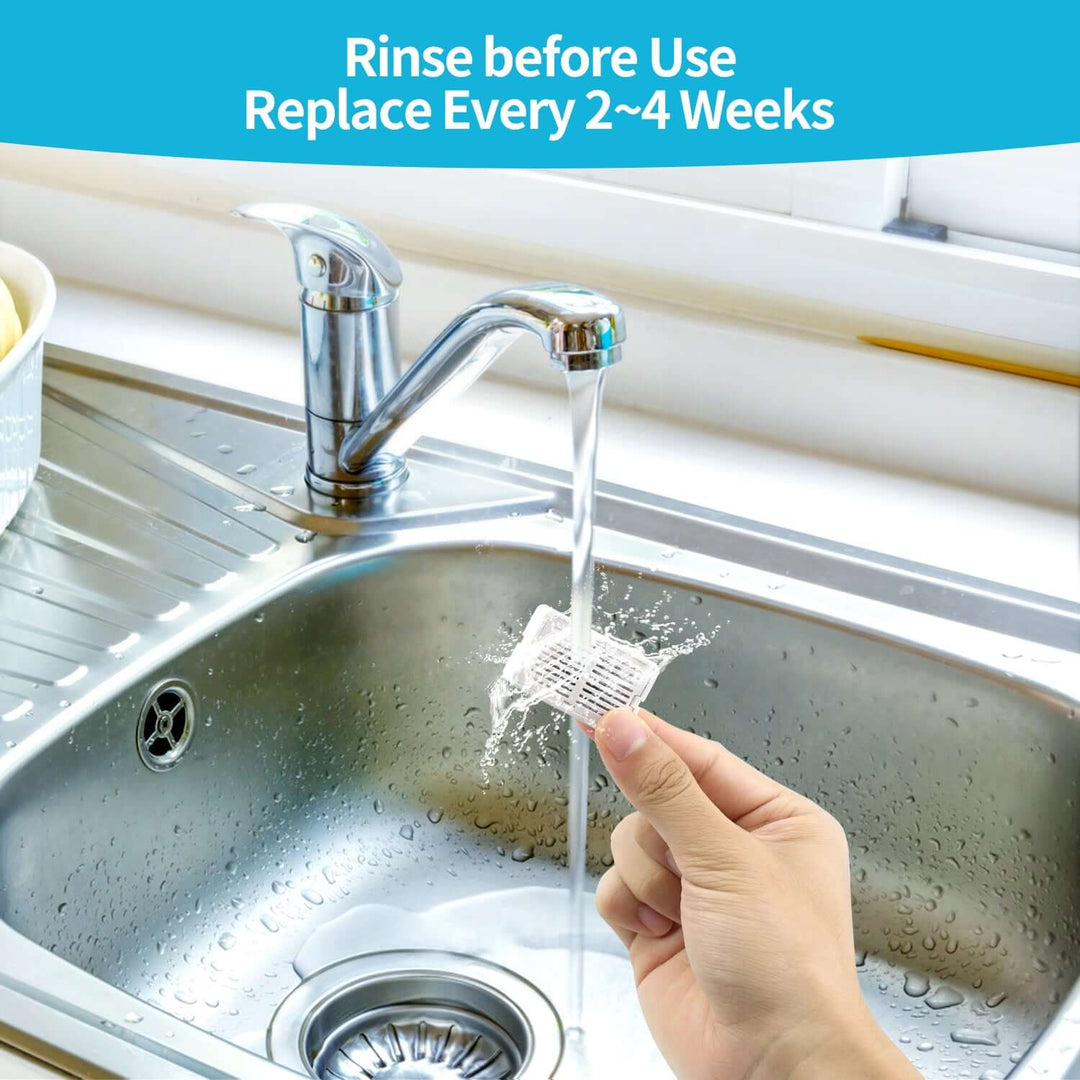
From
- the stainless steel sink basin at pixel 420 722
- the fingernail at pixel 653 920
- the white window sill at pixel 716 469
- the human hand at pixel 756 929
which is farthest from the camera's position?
the white window sill at pixel 716 469

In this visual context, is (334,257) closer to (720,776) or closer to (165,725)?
(165,725)

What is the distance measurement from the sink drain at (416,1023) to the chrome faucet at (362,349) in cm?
30

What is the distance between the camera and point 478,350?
0.88m

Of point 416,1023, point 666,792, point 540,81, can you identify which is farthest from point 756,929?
point 540,81

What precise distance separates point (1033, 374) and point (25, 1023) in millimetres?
715

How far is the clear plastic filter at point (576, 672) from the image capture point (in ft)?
2.20

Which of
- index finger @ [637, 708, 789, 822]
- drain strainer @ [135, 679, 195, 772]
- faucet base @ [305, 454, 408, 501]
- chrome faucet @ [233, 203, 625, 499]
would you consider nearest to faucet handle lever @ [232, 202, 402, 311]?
chrome faucet @ [233, 203, 625, 499]

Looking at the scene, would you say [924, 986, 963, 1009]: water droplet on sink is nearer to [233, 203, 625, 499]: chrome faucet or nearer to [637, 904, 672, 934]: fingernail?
[637, 904, 672, 934]: fingernail

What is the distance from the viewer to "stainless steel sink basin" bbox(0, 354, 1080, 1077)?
82 centimetres

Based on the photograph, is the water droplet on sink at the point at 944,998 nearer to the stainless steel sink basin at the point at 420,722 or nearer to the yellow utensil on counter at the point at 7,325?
the stainless steel sink basin at the point at 420,722

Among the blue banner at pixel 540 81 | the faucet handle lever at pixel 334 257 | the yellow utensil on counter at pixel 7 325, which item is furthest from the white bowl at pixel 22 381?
the blue banner at pixel 540 81

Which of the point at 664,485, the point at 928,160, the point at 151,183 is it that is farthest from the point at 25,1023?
the point at 151,183

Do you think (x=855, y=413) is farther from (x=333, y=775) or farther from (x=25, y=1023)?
(x=25, y=1023)

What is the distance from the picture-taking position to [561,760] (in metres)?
0.97
